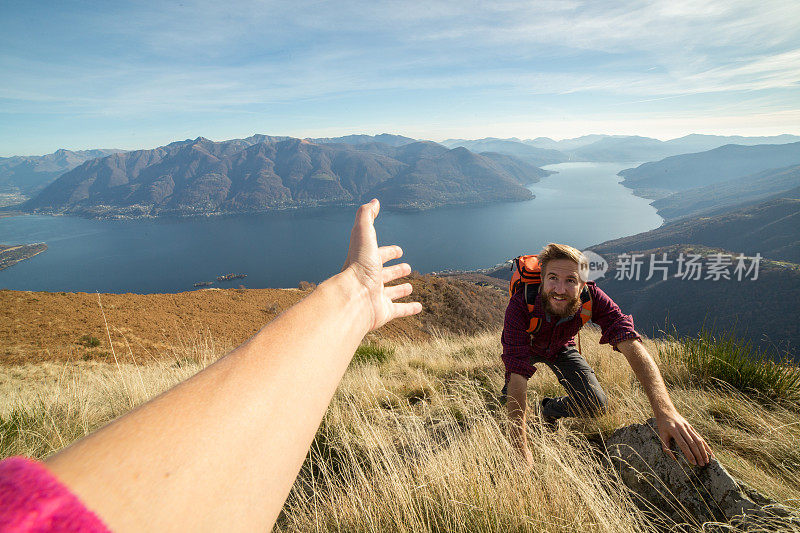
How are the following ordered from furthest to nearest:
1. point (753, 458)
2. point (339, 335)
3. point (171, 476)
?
point (753, 458) < point (339, 335) < point (171, 476)

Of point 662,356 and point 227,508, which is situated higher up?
point 227,508

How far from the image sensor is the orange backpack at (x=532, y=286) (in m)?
2.55

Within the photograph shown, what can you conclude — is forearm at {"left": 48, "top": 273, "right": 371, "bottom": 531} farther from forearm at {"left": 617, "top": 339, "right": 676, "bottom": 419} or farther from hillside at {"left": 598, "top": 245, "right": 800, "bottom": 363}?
hillside at {"left": 598, "top": 245, "right": 800, "bottom": 363}

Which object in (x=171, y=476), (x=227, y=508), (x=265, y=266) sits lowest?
(x=265, y=266)

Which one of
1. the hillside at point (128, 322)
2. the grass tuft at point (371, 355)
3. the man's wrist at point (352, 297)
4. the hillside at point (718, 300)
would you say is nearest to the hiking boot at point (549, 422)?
the man's wrist at point (352, 297)

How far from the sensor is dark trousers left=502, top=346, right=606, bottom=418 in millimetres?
2734

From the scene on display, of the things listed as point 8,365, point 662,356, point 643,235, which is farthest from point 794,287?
point 8,365

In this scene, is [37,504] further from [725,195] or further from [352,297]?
[725,195]

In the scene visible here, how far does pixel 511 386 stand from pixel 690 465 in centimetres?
96

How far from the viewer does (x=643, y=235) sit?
98438 mm

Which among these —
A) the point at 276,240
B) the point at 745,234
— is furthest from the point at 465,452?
the point at 745,234

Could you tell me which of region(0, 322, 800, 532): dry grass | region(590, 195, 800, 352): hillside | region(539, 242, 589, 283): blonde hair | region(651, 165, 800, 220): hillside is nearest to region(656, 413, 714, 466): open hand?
region(0, 322, 800, 532): dry grass

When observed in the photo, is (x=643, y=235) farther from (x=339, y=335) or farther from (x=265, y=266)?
(x=339, y=335)

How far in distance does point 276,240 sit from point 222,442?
12606 cm
